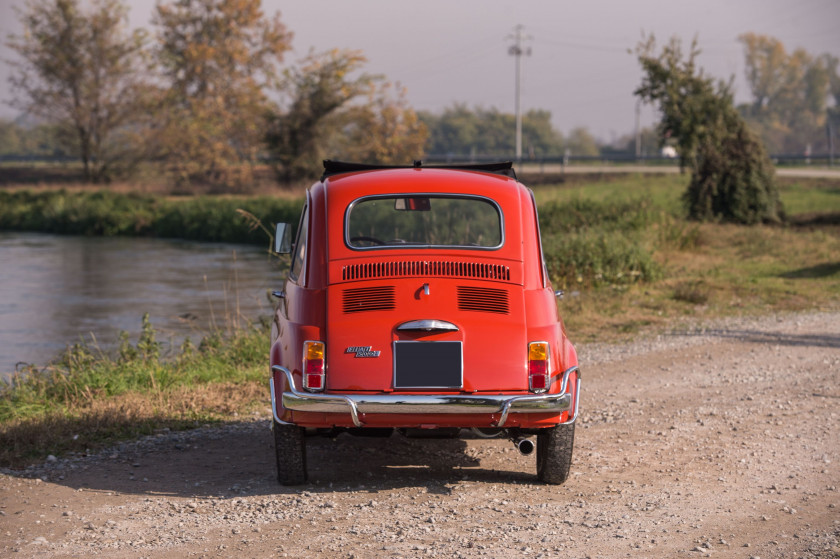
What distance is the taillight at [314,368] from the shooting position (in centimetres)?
518

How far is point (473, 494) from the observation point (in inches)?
215

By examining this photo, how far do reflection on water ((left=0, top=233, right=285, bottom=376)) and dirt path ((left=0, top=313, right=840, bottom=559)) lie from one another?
11.2ft

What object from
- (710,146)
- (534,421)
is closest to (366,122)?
(710,146)

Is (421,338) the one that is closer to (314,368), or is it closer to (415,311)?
(415,311)

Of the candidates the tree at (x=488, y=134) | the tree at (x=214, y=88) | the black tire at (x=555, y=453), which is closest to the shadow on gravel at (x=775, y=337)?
the black tire at (x=555, y=453)

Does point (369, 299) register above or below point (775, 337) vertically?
above

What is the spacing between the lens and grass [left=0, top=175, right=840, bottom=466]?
7.58 meters

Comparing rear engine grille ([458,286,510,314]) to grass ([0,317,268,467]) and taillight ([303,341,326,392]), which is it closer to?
taillight ([303,341,326,392])

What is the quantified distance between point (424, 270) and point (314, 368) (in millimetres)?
856

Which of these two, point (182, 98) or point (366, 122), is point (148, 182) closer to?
point (182, 98)

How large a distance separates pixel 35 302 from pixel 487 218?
48.9ft

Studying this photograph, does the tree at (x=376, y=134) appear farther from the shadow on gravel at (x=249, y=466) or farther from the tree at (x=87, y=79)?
the shadow on gravel at (x=249, y=466)

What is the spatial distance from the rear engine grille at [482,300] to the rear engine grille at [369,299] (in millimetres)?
407

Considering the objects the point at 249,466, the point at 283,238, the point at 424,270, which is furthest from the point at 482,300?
the point at 249,466
